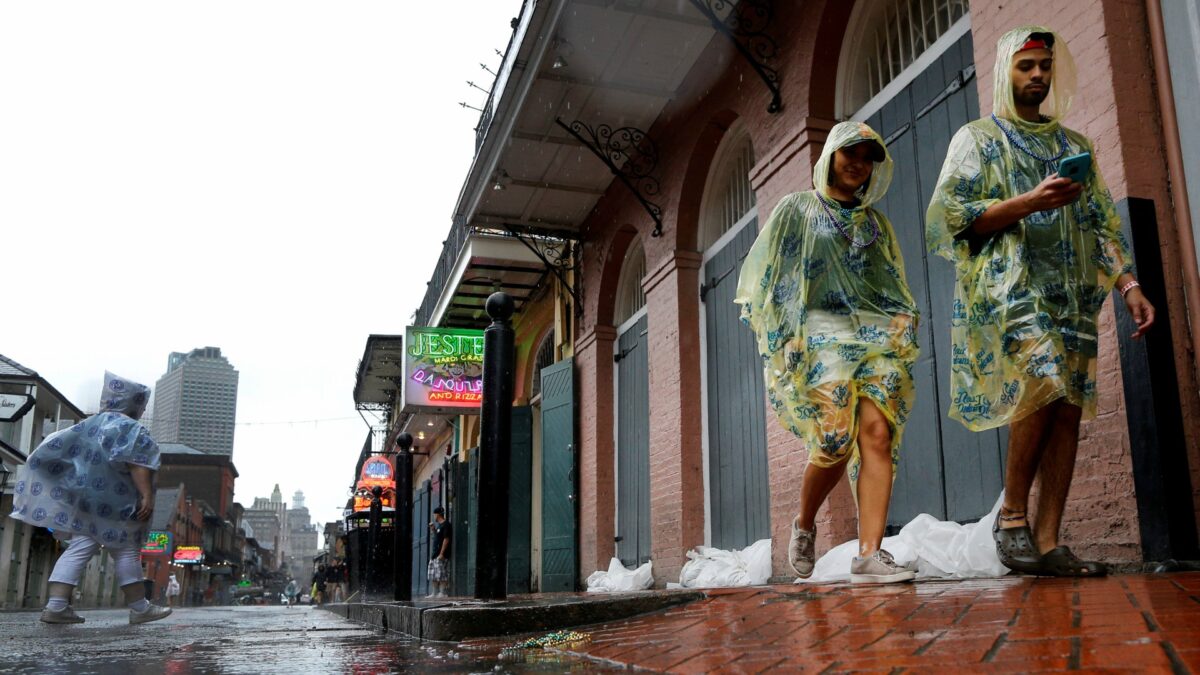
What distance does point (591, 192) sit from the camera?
11.0 meters

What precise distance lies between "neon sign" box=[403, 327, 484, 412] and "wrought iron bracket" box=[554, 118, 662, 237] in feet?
19.5

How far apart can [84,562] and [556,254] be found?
24.8ft

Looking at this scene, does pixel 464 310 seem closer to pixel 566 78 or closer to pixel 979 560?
pixel 566 78

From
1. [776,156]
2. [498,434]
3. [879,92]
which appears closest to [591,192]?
[776,156]

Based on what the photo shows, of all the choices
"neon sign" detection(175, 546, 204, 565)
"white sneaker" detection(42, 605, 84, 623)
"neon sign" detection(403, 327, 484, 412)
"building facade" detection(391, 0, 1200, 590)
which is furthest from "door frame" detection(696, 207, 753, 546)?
"neon sign" detection(175, 546, 204, 565)

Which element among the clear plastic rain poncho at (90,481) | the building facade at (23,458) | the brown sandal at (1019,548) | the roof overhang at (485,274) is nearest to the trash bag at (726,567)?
the brown sandal at (1019,548)

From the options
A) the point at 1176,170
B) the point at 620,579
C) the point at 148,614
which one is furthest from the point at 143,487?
the point at 1176,170

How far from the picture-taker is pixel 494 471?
4.06m

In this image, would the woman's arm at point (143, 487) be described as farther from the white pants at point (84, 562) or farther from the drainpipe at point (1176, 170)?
the drainpipe at point (1176, 170)

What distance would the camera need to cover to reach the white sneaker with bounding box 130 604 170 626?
21.3ft

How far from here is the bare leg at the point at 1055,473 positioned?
330 cm

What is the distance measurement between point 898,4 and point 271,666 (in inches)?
223

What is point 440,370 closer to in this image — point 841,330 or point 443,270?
point 443,270

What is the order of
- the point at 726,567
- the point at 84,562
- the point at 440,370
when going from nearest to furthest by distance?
the point at 84,562, the point at 726,567, the point at 440,370
